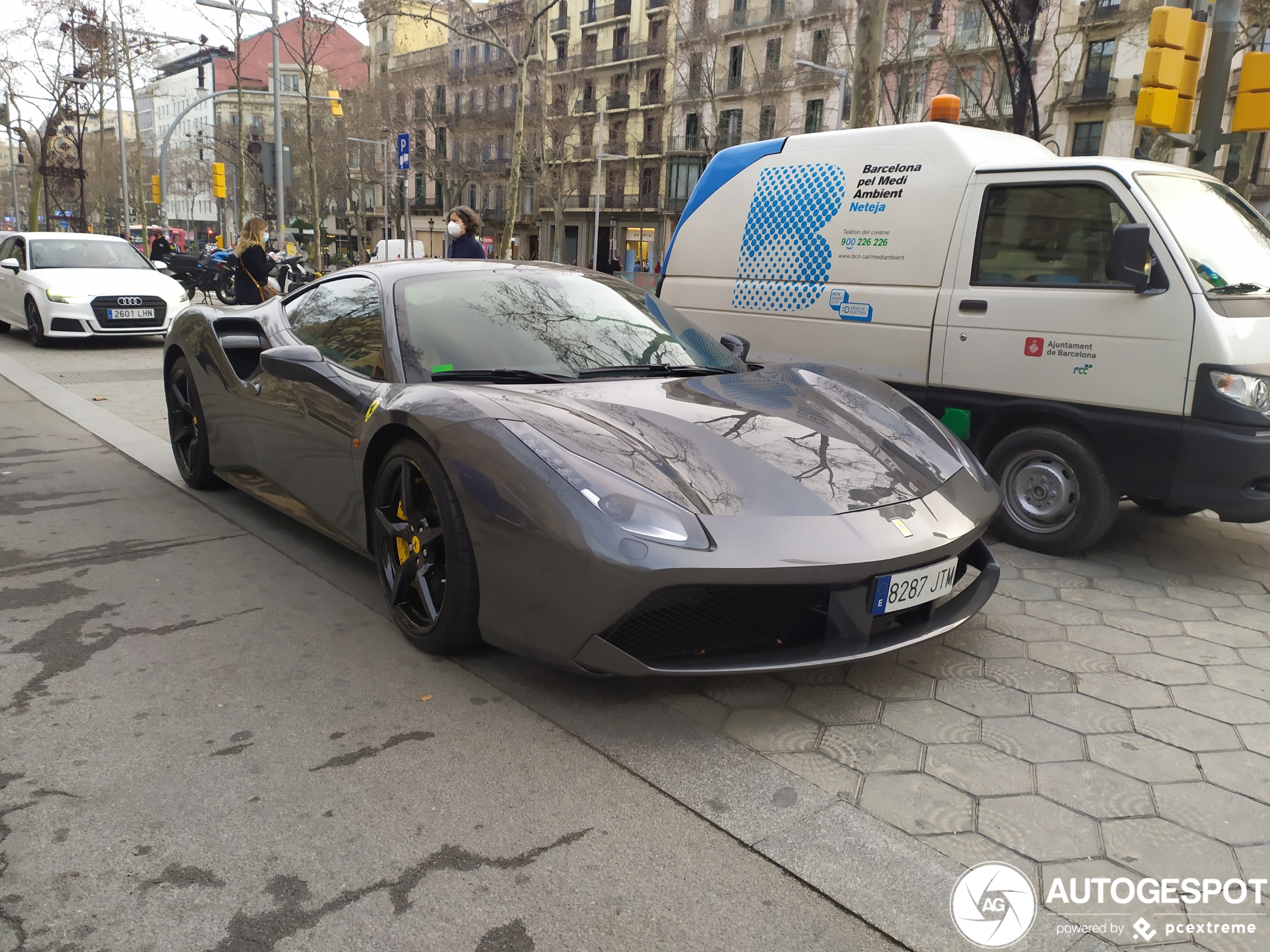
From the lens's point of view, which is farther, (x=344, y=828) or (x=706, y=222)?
(x=706, y=222)

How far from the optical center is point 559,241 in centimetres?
5141

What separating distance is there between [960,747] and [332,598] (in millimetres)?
2334

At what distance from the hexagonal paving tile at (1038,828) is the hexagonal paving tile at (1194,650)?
1368 mm

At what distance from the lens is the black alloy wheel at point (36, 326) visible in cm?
Result: 1206

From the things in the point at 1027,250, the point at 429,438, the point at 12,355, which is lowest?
the point at 12,355

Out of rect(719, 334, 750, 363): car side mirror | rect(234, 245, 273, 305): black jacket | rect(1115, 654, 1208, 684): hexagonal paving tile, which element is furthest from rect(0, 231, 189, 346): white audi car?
rect(1115, 654, 1208, 684): hexagonal paving tile

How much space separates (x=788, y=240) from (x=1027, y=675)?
323cm

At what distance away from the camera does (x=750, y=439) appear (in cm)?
301

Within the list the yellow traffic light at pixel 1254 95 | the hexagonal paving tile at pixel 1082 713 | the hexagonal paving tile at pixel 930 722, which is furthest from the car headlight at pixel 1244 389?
the yellow traffic light at pixel 1254 95

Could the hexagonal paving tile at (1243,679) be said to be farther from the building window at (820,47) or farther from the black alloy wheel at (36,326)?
the building window at (820,47)

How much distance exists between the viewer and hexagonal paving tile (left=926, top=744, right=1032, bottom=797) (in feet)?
8.04

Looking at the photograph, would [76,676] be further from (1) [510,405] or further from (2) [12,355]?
(2) [12,355]

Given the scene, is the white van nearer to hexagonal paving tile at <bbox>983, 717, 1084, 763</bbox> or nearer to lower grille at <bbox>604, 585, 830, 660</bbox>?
lower grille at <bbox>604, 585, 830, 660</bbox>

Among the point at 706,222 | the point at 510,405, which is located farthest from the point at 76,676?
the point at 706,222
